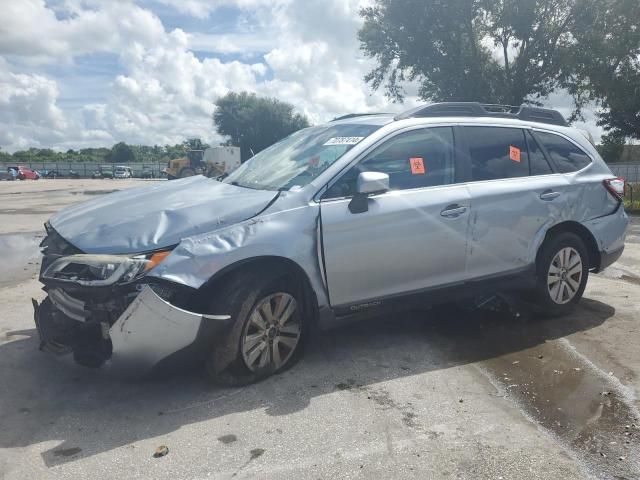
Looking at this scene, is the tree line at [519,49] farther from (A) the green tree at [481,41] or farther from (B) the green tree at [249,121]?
(B) the green tree at [249,121]

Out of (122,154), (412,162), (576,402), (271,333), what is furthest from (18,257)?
(122,154)

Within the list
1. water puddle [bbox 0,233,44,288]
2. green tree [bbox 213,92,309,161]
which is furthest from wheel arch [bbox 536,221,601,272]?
green tree [bbox 213,92,309,161]

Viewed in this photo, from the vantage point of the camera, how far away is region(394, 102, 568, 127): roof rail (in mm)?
4609

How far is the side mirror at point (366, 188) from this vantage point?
150 inches

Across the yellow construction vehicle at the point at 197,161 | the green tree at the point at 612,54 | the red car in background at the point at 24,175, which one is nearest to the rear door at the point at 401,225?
the green tree at the point at 612,54

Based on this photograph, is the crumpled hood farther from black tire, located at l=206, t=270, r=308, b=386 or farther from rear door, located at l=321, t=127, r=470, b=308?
rear door, located at l=321, t=127, r=470, b=308

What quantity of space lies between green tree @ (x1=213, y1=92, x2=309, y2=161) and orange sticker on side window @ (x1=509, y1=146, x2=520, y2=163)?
61796mm

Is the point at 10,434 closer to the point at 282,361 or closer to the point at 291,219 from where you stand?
the point at 282,361

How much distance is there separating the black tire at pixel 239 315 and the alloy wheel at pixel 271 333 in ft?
0.07

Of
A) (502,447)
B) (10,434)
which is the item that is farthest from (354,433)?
(10,434)

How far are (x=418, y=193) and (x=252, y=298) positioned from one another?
5.00ft

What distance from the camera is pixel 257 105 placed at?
6738 cm

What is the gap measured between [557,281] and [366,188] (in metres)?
2.34

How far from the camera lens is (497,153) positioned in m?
4.81
